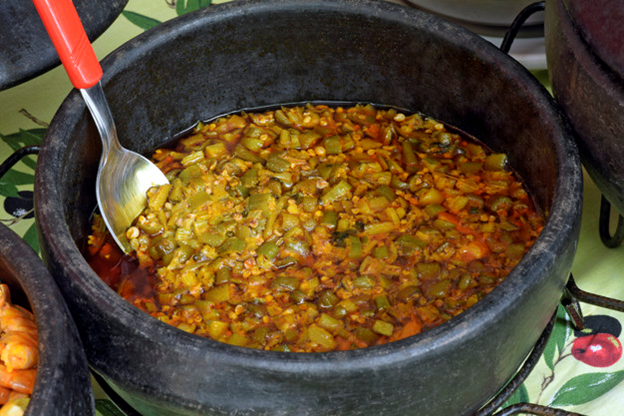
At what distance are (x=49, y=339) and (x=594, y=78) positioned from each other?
1.00m

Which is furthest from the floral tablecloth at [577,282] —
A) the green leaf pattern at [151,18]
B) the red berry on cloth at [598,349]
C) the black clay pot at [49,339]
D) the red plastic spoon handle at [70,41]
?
the red plastic spoon handle at [70,41]

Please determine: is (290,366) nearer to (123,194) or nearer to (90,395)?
(90,395)

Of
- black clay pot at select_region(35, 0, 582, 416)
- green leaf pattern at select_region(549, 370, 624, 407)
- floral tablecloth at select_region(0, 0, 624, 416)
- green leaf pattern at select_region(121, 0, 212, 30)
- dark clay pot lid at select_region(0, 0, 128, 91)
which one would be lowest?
green leaf pattern at select_region(549, 370, 624, 407)

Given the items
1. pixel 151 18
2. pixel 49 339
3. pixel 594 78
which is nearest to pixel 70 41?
pixel 49 339

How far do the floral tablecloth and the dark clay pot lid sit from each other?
1.39 feet

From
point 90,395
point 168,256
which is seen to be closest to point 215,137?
point 168,256

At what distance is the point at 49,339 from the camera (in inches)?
42.3

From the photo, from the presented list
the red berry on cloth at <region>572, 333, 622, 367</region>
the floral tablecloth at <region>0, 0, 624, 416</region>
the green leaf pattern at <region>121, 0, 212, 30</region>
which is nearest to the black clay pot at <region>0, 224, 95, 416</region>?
the floral tablecloth at <region>0, 0, 624, 416</region>

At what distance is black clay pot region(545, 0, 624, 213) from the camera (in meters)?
1.27

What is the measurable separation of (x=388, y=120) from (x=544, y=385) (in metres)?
0.71

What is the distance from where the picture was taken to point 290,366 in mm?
1062

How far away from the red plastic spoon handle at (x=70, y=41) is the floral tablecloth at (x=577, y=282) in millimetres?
663

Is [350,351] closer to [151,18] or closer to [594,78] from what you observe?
[594,78]

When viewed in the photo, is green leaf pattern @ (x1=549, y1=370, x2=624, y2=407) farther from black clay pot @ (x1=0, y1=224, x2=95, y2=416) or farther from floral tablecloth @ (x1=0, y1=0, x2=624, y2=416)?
black clay pot @ (x1=0, y1=224, x2=95, y2=416)
